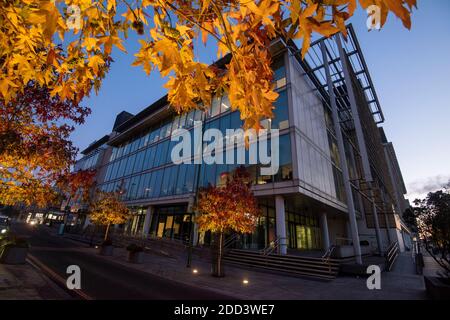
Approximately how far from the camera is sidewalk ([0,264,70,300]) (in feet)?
17.5

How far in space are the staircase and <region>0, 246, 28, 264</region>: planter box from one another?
11.8m

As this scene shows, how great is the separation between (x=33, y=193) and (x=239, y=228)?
29.3 feet

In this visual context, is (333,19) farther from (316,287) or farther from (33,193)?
(316,287)

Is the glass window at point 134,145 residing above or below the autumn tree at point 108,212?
above

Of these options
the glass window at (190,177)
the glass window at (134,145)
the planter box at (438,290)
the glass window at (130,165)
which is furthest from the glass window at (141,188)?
the planter box at (438,290)

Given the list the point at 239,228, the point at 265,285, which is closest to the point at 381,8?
the point at 265,285

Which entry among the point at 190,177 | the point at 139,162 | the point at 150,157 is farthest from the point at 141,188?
the point at 190,177

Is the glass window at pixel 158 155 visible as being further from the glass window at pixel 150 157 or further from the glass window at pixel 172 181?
the glass window at pixel 172 181

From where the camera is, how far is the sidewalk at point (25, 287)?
Answer: 5.32m

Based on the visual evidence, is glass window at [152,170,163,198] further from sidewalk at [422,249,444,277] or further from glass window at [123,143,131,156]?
sidewalk at [422,249,444,277]

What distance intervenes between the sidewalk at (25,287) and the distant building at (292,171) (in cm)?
864

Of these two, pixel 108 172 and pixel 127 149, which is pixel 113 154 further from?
pixel 127 149

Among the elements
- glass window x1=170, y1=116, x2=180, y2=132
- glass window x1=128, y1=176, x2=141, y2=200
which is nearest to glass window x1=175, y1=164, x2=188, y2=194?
glass window x1=170, y1=116, x2=180, y2=132

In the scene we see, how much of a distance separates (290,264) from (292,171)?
22.0ft
